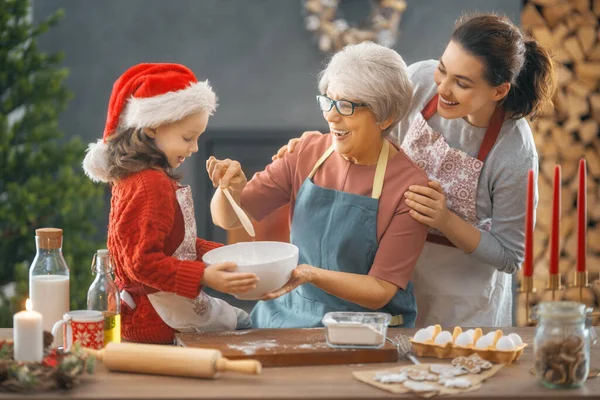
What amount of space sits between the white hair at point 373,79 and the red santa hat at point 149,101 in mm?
351

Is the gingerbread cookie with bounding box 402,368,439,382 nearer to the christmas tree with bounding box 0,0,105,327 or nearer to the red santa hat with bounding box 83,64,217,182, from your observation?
the red santa hat with bounding box 83,64,217,182

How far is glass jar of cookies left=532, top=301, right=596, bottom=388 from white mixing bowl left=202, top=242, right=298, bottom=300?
0.56m

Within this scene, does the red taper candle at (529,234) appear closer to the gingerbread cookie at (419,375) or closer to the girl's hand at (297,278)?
the gingerbread cookie at (419,375)

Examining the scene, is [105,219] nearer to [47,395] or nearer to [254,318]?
[254,318]

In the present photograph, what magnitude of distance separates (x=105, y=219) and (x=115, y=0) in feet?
3.82

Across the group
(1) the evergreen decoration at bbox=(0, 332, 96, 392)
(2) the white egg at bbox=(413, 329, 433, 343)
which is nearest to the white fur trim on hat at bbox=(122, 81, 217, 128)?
(1) the evergreen decoration at bbox=(0, 332, 96, 392)

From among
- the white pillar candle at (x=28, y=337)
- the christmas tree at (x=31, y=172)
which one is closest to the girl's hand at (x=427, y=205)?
the white pillar candle at (x=28, y=337)

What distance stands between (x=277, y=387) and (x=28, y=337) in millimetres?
505

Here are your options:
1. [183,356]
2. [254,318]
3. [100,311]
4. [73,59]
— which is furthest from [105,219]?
[183,356]

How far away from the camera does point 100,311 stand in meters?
1.91

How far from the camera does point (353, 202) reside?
7.16ft

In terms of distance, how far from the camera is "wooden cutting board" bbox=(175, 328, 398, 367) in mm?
1799

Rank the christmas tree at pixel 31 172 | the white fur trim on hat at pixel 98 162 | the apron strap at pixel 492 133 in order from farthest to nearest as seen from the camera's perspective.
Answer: the christmas tree at pixel 31 172 → the apron strap at pixel 492 133 → the white fur trim on hat at pixel 98 162

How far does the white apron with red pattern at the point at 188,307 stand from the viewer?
195cm
